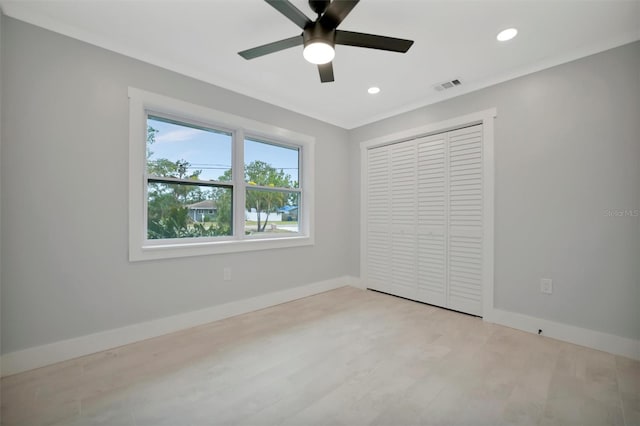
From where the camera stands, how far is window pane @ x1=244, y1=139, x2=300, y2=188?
3502 mm

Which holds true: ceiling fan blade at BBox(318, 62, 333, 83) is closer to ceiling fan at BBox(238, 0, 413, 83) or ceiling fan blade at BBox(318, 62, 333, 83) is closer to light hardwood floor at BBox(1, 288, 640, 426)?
ceiling fan at BBox(238, 0, 413, 83)

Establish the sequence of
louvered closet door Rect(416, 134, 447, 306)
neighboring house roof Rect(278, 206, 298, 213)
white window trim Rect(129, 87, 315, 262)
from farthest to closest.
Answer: neighboring house roof Rect(278, 206, 298, 213) → louvered closet door Rect(416, 134, 447, 306) → white window trim Rect(129, 87, 315, 262)

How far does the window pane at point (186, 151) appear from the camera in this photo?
279 cm

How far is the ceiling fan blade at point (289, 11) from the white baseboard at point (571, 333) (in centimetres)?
312

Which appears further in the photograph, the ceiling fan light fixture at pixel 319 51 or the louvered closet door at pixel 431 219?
the louvered closet door at pixel 431 219

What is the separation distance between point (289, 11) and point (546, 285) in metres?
3.08

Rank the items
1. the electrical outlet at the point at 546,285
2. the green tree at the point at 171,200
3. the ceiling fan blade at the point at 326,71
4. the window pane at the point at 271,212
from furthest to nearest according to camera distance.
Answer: the window pane at the point at 271,212 < the green tree at the point at 171,200 < the electrical outlet at the point at 546,285 < the ceiling fan blade at the point at 326,71

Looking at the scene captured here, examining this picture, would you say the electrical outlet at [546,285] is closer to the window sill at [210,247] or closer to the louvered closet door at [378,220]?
the louvered closet door at [378,220]

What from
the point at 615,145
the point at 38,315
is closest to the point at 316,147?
the point at 615,145

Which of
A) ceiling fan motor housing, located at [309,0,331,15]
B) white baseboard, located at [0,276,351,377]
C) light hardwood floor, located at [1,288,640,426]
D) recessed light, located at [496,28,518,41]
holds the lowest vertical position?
light hardwood floor, located at [1,288,640,426]

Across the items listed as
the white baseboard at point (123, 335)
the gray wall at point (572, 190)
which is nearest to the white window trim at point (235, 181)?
the white baseboard at point (123, 335)

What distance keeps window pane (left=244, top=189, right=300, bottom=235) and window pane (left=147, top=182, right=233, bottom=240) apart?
29cm

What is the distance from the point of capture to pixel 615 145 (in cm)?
233

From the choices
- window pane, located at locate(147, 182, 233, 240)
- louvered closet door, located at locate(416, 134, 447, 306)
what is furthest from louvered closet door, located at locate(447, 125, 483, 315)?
window pane, located at locate(147, 182, 233, 240)
